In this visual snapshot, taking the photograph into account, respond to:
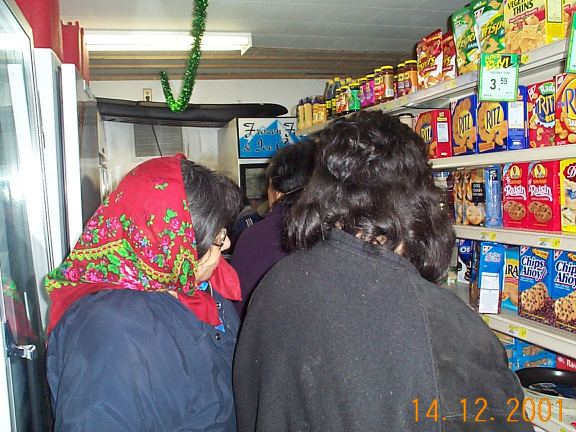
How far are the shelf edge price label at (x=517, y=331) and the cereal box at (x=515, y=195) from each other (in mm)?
481

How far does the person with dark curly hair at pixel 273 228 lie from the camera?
2.22 meters

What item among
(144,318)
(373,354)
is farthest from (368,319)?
(144,318)

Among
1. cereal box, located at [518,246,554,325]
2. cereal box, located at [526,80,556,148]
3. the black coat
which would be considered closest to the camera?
the black coat

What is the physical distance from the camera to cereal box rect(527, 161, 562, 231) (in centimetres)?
206

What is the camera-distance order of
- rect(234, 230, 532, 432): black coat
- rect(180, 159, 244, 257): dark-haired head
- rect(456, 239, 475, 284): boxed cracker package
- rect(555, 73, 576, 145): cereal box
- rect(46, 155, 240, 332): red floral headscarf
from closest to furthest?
rect(234, 230, 532, 432): black coat, rect(46, 155, 240, 332): red floral headscarf, rect(180, 159, 244, 257): dark-haired head, rect(555, 73, 576, 145): cereal box, rect(456, 239, 475, 284): boxed cracker package

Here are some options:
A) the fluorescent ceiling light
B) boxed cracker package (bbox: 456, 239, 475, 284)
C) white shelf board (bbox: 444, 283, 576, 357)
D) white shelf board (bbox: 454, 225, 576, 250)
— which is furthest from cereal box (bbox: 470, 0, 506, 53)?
the fluorescent ceiling light

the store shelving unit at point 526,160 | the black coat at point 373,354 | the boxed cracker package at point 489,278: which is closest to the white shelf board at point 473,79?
the store shelving unit at point 526,160

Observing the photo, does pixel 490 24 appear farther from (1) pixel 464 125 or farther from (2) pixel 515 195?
(2) pixel 515 195

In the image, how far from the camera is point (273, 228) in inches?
87.7

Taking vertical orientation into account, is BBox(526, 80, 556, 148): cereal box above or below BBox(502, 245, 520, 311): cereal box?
above

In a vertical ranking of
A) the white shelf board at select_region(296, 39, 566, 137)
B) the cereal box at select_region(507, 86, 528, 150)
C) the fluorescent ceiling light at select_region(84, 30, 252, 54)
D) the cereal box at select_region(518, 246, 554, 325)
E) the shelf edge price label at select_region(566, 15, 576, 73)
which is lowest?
the cereal box at select_region(518, 246, 554, 325)

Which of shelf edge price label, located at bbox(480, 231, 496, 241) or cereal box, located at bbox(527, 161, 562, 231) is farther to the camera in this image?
shelf edge price label, located at bbox(480, 231, 496, 241)

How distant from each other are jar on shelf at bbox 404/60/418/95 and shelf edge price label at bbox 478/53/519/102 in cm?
68

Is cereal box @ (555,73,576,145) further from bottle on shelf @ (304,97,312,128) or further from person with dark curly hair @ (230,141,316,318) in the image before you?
bottle on shelf @ (304,97,312,128)
